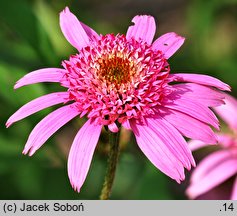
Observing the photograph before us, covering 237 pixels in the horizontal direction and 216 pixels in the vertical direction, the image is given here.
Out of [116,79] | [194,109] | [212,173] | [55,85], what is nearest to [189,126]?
[194,109]

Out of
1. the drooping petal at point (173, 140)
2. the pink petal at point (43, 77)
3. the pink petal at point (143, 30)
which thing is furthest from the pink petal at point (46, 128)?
the pink petal at point (143, 30)

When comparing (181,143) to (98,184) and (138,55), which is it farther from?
(98,184)

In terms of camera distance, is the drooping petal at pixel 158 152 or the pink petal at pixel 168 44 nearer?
the drooping petal at pixel 158 152

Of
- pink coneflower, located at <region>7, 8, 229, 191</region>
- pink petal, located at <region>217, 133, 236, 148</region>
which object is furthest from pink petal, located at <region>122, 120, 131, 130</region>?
pink petal, located at <region>217, 133, 236, 148</region>

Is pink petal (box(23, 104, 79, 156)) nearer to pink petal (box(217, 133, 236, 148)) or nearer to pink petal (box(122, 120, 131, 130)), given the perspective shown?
pink petal (box(122, 120, 131, 130))

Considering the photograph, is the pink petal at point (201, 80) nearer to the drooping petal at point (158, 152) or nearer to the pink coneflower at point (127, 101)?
the pink coneflower at point (127, 101)

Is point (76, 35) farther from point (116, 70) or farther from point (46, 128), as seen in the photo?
point (46, 128)
